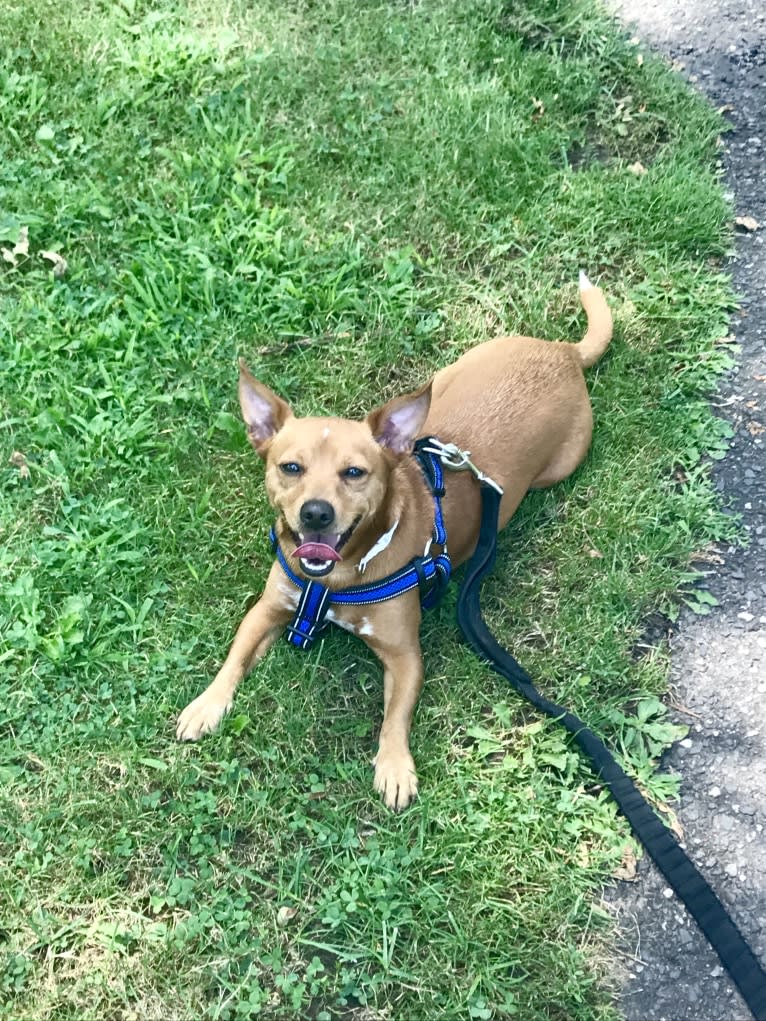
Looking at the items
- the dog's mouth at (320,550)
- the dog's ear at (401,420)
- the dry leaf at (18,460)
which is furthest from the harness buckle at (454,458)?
the dry leaf at (18,460)

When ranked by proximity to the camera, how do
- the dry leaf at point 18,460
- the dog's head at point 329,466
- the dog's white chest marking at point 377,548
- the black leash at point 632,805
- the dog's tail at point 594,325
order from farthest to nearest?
the dog's tail at point 594,325
the dry leaf at point 18,460
the dog's white chest marking at point 377,548
the dog's head at point 329,466
the black leash at point 632,805

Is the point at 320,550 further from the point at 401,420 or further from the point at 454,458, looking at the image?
the point at 454,458

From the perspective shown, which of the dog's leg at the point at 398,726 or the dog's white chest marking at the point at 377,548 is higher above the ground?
the dog's white chest marking at the point at 377,548

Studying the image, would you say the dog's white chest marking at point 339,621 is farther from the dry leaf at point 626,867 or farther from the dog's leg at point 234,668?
the dry leaf at point 626,867

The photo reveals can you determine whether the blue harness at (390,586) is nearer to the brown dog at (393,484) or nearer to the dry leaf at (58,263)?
the brown dog at (393,484)

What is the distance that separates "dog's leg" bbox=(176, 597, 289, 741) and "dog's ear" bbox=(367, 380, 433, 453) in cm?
84

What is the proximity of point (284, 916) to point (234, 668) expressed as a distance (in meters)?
0.96

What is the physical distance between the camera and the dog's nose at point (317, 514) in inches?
126

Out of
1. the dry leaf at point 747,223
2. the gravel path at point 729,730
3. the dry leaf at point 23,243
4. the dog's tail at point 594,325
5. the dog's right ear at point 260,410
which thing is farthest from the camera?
the dry leaf at point 747,223

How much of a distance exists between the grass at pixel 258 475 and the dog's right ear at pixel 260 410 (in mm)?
643

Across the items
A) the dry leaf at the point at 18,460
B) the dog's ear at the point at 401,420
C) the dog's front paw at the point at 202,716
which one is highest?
the dog's ear at the point at 401,420

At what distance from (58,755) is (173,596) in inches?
31.5

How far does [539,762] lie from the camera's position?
3.60 m

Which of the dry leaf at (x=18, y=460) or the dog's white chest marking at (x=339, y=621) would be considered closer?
the dog's white chest marking at (x=339, y=621)
